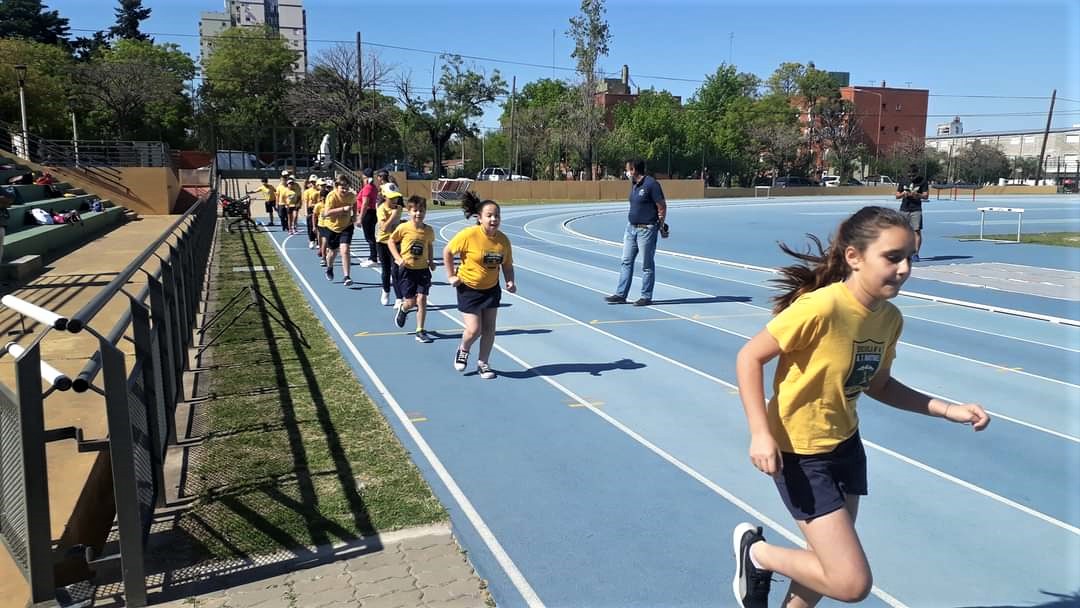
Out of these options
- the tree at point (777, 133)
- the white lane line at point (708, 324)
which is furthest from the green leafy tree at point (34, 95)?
the tree at point (777, 133)

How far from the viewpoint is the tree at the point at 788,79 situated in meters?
87.9

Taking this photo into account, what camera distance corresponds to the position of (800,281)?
3387 mm

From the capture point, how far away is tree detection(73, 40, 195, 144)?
Result: 57438 millimetres

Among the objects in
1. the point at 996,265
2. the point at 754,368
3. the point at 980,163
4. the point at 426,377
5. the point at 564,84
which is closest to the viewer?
the point at 754,368

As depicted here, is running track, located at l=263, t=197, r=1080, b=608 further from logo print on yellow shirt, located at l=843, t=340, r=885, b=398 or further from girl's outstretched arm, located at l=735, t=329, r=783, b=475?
logo print on yellow shirt, located at l=843, t=340, r=885, b=398

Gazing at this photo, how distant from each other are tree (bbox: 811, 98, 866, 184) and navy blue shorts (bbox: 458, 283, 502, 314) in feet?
280

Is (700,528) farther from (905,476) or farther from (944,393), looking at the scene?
(944,393)

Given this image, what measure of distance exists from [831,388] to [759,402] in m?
0.32

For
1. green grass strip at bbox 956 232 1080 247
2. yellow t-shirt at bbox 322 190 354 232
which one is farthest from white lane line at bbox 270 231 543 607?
green grass strip at bbox 956 232 1080 247

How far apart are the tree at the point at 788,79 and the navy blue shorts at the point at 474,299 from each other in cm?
8715

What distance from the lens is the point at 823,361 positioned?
3.05 meters

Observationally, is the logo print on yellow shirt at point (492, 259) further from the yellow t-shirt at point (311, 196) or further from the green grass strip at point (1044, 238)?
the green grass strip at point (1044, 238)

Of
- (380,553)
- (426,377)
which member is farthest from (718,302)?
(380,553)

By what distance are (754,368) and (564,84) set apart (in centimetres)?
10159
